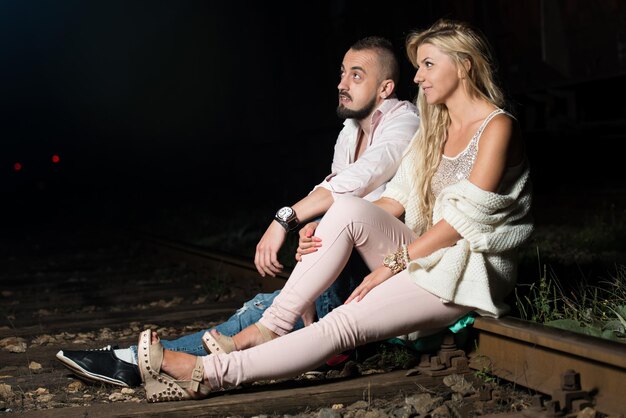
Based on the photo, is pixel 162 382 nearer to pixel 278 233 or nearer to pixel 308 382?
pixel 308 382

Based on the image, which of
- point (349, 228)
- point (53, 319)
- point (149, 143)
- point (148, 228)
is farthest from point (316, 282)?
point (149, 143)

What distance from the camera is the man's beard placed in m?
3.95

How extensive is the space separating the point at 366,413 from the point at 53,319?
3.11 m

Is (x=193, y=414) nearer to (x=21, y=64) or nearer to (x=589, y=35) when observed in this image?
(x=589, y=35)

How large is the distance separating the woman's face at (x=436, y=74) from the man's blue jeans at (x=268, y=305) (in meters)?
0.68

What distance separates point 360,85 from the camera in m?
3.95

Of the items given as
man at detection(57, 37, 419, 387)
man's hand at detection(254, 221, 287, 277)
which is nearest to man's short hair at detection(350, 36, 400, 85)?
man at detection(57, 37, 419, 387)

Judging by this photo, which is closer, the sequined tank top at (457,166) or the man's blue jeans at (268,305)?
the sequined tank top at (457,166)

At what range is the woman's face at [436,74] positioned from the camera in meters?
3.31

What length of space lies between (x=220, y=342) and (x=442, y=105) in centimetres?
121

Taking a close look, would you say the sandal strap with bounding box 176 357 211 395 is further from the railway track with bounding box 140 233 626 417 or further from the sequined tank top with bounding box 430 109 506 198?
the sequined tank top with bounding box 430 109 506 198

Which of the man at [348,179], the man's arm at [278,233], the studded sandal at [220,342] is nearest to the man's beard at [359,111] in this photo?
the man at [348,179]

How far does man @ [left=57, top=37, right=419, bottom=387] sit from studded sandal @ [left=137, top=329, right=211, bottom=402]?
29cm

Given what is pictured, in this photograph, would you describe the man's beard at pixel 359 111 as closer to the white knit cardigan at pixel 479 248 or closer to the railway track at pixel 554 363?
the white knit cardigan at pixel 479 248
